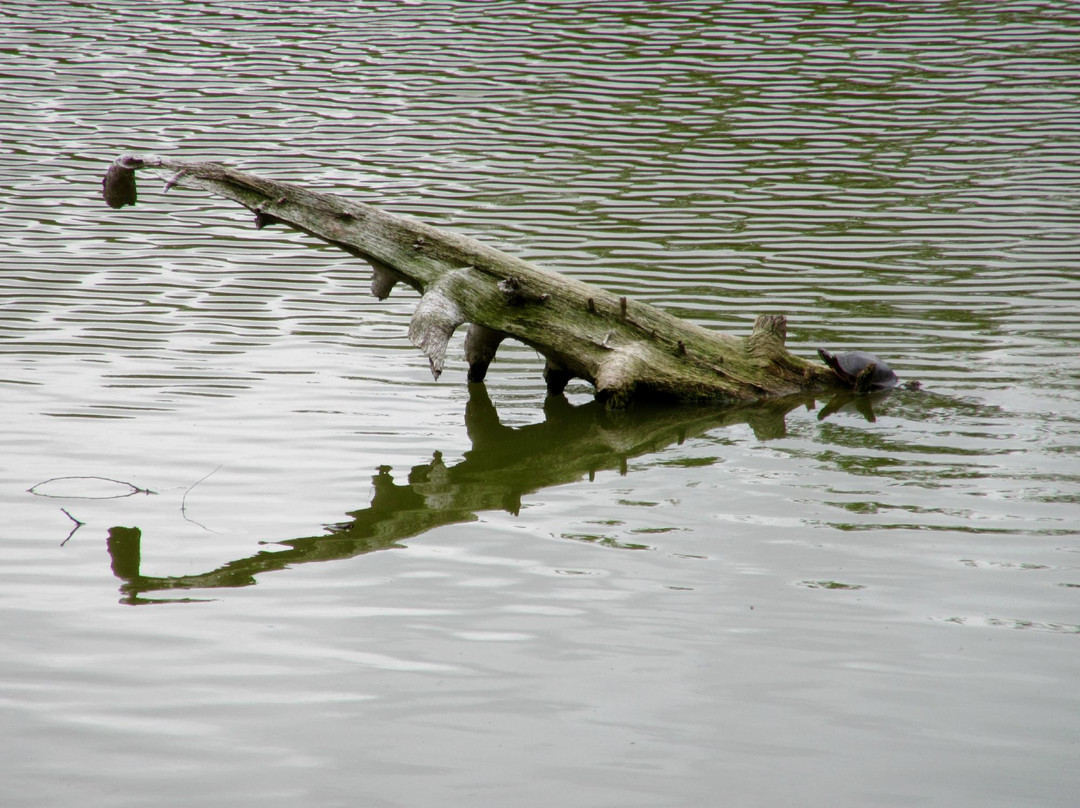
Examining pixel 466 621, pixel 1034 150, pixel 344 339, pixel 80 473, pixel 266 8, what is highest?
pixel 266 8

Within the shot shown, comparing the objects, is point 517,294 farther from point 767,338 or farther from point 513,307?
point 767,338

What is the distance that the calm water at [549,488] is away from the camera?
4156 mm

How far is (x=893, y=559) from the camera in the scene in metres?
5.53

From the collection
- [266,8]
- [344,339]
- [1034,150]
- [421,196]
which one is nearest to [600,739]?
[344,339]

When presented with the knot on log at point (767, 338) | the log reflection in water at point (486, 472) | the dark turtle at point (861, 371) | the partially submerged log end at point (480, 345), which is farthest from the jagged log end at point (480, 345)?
the dark turtle at point (861, 371)

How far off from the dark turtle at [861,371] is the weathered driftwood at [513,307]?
0.37 ft

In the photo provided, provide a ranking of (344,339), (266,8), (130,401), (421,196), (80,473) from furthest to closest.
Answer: (266,8) → (421,196) → (344,339) → (130,401) → (80,473)

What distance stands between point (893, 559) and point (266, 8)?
18429 millimetres

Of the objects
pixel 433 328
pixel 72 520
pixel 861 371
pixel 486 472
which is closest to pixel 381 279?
pixel 433 328

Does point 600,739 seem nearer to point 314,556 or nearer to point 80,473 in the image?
point 314,556

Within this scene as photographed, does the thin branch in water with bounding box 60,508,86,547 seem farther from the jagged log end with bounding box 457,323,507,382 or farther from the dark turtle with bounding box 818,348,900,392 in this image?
the dark turtle with bounding box 818,348,900,392

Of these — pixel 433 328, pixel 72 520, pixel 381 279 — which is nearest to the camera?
pixel 72 520

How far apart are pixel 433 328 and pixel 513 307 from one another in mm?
598

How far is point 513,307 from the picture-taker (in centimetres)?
767
